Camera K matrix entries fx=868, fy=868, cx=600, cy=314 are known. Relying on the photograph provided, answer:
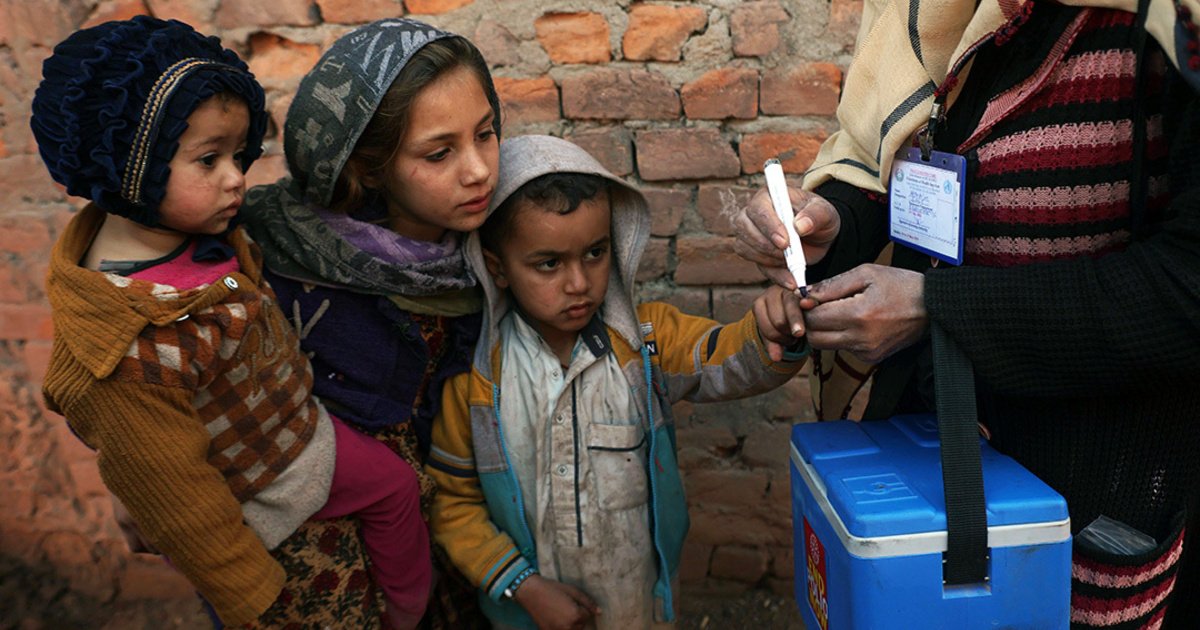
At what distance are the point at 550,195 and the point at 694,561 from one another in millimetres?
1354

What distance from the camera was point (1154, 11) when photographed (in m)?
1.01

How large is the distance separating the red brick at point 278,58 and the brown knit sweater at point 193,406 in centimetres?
78

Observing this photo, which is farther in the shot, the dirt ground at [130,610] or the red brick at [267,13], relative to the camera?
the dirt ground at [130,610]

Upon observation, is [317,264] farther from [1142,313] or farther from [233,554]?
[1142,313]

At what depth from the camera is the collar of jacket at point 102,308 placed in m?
1.29

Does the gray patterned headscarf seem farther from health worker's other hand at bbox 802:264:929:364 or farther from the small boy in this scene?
health worker's other hand at bbox 802:264:929:364

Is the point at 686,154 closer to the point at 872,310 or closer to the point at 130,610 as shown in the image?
the point at 872,310

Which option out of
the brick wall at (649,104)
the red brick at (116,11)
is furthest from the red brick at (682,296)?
the red brick at (116,11)

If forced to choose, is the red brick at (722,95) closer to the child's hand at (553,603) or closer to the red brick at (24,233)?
the child's hand at (553,603)

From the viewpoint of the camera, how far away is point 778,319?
4.83ft

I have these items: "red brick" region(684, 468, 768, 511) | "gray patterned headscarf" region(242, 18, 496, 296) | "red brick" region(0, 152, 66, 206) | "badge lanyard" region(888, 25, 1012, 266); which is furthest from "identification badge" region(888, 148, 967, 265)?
"red brick" region(0, 152, 66, 206)

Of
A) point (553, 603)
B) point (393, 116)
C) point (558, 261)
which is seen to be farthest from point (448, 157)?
point (553, 603)

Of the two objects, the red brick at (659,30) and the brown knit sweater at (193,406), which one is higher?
the red brick at (659,30)

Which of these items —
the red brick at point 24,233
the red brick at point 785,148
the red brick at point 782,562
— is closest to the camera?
the red brick at point 785,148
